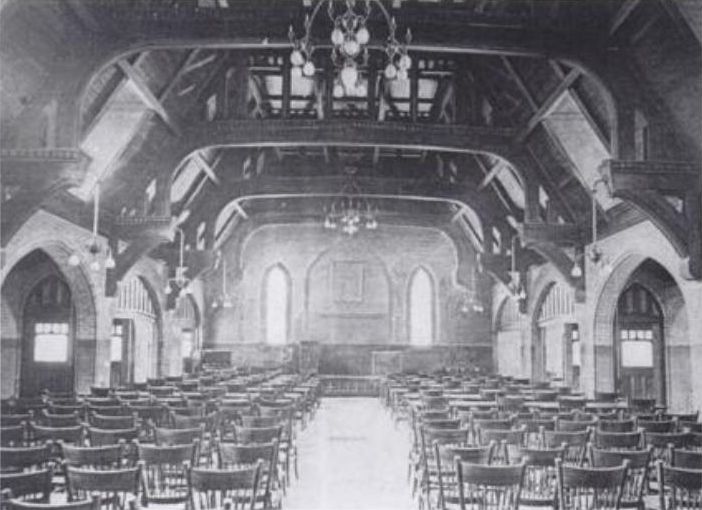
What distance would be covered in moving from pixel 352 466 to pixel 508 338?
57.6ft

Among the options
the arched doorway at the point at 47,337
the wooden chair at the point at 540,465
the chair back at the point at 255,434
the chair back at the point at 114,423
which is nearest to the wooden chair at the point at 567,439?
the wooden chair at the point at 540,465

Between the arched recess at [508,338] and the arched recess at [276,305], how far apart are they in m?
7.60

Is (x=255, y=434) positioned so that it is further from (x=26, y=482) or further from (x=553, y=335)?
(x=553, y=335)

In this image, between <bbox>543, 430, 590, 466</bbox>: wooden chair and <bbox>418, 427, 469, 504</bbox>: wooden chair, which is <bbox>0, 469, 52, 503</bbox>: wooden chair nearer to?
<bbox>418, 427, 469, 504</bbox>: wooden chair

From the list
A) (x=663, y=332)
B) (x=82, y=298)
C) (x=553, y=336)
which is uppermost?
(x=82, y=298)

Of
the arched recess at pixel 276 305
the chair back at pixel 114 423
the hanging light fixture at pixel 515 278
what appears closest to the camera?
the chair back at pixel 114 423

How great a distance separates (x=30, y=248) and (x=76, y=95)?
12.9ft

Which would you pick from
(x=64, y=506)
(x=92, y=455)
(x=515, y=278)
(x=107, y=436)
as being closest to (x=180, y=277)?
(x=515, y=278)

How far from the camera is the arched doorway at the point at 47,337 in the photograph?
1820 cm

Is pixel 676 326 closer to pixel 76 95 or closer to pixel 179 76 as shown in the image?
pixel 179 76

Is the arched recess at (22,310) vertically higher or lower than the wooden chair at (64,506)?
higher

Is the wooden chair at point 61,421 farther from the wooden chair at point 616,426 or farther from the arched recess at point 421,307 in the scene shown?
the arched recess at point 421,307

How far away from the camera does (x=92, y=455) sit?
20.4ft

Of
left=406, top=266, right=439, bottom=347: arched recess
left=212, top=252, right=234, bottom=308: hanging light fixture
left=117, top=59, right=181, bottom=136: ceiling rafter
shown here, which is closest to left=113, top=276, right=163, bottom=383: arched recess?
left=212, top=252, right=234, bottom=308: hanging light fixture
